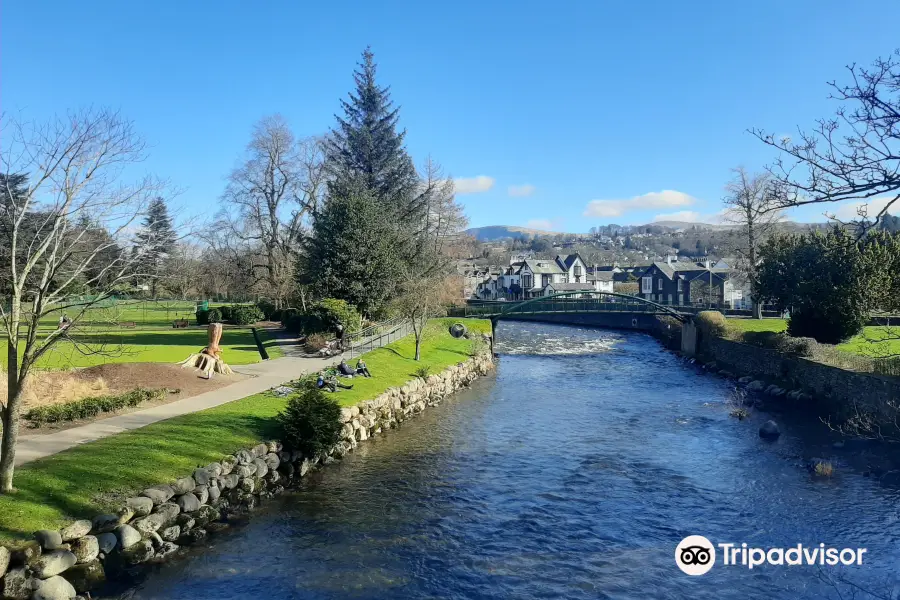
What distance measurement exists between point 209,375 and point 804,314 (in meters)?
29.6

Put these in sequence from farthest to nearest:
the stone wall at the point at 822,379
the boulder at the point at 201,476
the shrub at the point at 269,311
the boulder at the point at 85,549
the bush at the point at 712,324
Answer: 1. the shrub at the point at 269,311
2. the bush at the point at 712,324
3. the stone wall at the point at 822,379
4. the boulder at the point at 201,476
5. the boulder at the point at 85,549

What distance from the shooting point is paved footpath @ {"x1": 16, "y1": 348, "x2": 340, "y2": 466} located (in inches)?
556

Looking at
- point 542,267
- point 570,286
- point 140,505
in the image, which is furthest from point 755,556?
point 542,267

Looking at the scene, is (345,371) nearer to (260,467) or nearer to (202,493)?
(260,467)

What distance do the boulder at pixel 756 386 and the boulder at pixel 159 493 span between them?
26.2 meters

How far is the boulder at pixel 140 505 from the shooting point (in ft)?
38.5

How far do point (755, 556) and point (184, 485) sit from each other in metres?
11.8

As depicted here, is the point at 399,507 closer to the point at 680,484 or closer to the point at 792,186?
the point at 680,484

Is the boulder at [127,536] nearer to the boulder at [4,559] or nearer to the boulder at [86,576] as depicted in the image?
the boulder at [86,576]

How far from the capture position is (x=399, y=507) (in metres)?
14.1

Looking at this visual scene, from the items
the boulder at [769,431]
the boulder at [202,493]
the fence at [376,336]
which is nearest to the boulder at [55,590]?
the boulder at [202,493]

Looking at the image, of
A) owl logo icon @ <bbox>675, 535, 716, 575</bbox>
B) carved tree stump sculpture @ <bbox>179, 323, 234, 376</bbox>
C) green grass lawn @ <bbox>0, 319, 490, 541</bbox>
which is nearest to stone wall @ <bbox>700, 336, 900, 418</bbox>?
owl logo icon @ <bbox>675, 535, 716, 575</bbox>

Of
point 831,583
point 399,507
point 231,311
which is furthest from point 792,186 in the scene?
point 231,311

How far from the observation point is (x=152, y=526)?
11.7 m
